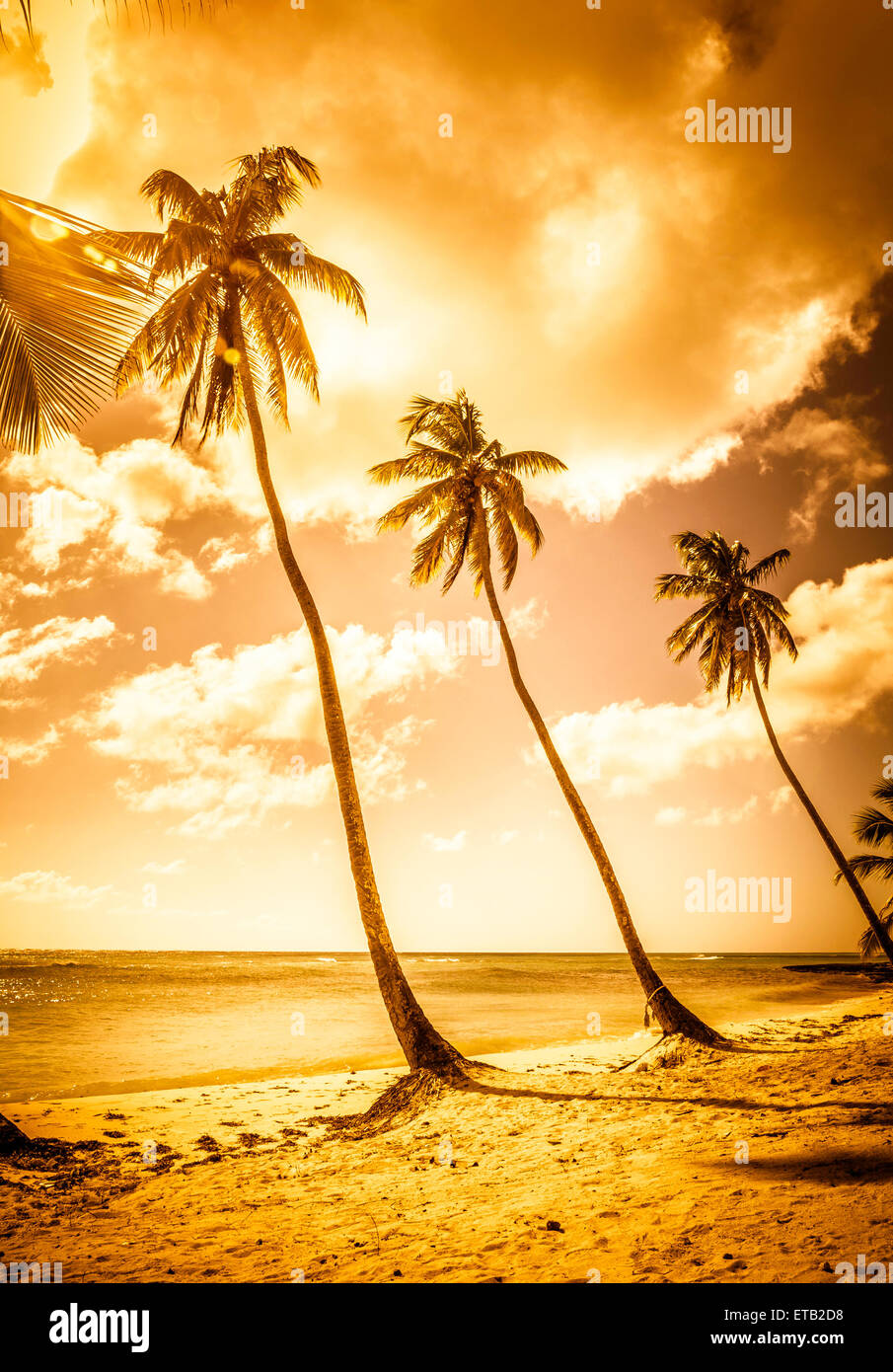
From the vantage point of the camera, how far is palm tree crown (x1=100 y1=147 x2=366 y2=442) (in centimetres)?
1117

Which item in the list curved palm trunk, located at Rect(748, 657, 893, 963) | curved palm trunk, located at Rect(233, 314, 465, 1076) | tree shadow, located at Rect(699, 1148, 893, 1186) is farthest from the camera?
curved palm trunk, located at Rect(748, 657, 893, 963)

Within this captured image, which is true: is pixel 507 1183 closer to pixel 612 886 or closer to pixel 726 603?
pixel 612 886

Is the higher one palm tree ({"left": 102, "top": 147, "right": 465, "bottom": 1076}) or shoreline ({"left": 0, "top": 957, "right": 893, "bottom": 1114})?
palm tree ({"left": 102, "top": 147, "right": 465, "bottom": 1076})

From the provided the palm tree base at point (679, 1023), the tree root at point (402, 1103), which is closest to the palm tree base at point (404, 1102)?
the tree root at point (402, 1103)

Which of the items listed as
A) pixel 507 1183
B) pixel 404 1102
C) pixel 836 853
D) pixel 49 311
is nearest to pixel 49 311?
pixel 49 311

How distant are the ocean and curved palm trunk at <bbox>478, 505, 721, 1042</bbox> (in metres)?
5.95

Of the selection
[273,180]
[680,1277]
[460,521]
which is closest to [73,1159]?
[680,1277]

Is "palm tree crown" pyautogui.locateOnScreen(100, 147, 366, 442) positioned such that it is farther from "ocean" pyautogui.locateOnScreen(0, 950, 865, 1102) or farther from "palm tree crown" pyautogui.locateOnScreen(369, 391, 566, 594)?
"ocean" pyautogui.locateOnScreen(0, 950, 865, 1102)

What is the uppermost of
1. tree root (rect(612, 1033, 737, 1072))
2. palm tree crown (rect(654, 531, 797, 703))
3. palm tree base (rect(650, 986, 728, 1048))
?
palm tree crown (rect(654, 531, 797, 703))

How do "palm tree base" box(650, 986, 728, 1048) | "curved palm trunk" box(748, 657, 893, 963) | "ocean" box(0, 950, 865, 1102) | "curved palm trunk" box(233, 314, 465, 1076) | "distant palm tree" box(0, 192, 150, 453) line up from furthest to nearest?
"curved palm trunk" box(748, 657, 893, 963) < "ocean" box(0, 950, 865, 1102) < "palm tree base" box(650, 986, 728, 1048) < "curved palm trunk" box(233, 314, 465, 1076) < "distant palm tree" box(0, 192, 150, 453)

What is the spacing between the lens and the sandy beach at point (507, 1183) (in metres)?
3.80

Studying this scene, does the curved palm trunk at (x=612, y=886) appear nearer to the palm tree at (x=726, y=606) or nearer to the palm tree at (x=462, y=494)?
the palm tree at (x=462, y=494)

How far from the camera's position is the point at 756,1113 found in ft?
21.2

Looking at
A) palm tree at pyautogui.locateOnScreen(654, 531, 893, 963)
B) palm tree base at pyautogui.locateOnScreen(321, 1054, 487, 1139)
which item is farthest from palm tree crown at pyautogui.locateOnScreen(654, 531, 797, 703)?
palm tree base at pyautogui.locateOnScreen(321, 1054, 487, 1139)
